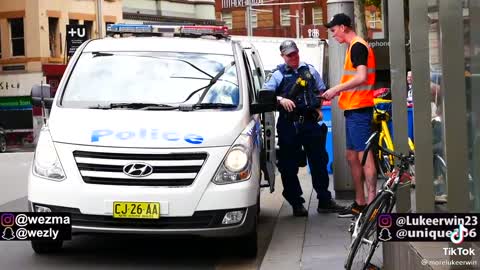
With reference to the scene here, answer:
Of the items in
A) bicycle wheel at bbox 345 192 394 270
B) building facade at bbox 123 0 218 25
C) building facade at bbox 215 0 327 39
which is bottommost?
bicycle wheel at bbox 345 192 394 270

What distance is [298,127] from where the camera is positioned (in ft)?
28.7

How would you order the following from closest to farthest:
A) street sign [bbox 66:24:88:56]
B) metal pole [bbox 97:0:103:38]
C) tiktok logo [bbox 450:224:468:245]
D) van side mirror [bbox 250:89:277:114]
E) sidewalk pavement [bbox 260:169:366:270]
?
tiktok logo [bbox 450:224:468:245] → sidewalk pavement [bbox 260:169:366:270] → van side mirror [bbox 250:89:277:114] → street sign [bbox 66:24:88:56] → metal pole [bbox 97:0:103:38]

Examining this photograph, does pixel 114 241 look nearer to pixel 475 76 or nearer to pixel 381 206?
pixel 381 206

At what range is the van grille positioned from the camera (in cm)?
656

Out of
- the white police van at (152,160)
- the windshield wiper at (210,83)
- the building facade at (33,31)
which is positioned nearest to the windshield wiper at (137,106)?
the white police van at (152,160)

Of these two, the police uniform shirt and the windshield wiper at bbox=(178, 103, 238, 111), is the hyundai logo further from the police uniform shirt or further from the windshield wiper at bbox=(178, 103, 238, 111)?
the police uniform shirt

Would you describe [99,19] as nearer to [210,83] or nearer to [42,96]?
[42,96]

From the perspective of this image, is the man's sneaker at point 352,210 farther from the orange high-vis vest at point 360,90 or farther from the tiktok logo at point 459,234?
the tiktok logo at point 459,234

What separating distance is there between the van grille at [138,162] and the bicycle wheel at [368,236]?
169 centimetres

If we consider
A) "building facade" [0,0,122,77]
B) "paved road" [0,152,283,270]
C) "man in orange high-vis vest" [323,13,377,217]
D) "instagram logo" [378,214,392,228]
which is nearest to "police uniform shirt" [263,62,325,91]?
"man in orange high-vis vest" [323,13,377,217]

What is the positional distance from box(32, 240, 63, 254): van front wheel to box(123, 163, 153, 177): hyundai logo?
1.35m

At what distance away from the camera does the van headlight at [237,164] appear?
21.9 feet

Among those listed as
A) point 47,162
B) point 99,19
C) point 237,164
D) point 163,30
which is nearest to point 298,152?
point 163,30

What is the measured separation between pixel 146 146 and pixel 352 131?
2306mm
